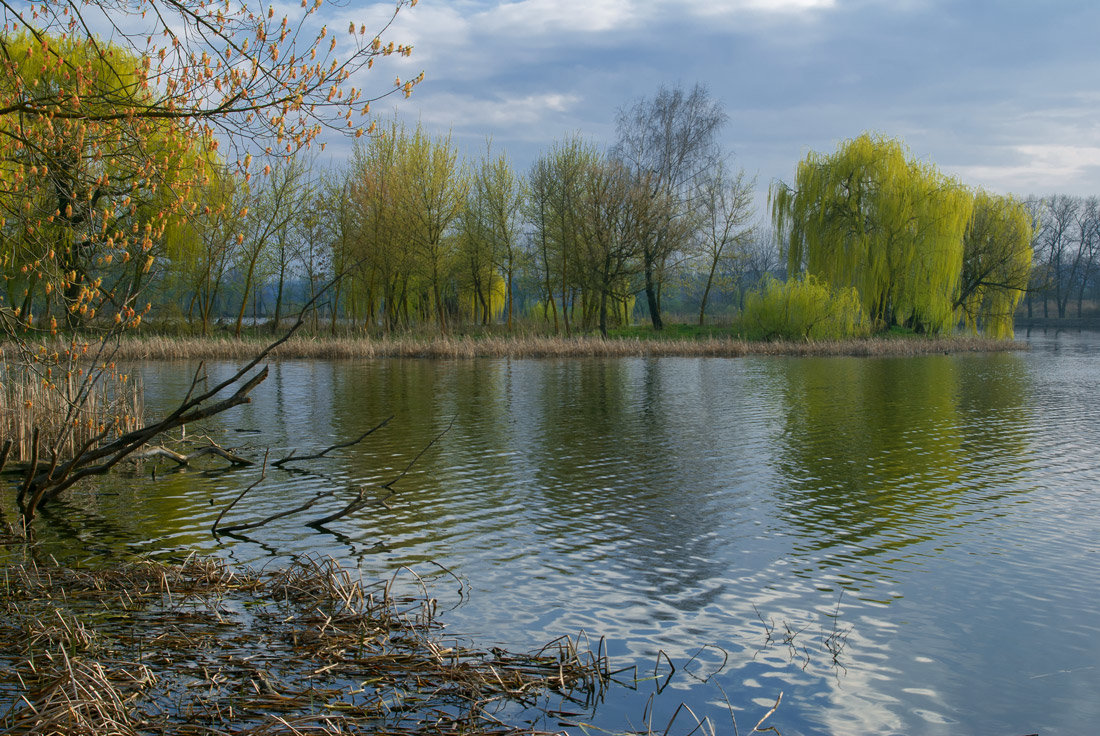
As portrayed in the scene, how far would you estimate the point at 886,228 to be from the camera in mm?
34594

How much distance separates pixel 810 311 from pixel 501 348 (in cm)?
1264

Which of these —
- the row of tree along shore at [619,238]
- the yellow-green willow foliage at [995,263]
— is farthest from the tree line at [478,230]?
the yellow-green willow foliage at [995,263]

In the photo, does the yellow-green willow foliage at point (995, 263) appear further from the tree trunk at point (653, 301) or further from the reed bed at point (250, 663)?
the reed bed at point (250, 663)

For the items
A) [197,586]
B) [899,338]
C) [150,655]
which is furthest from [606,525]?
[899,338]

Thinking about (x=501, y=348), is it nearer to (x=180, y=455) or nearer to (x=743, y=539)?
(x=180, y=455)

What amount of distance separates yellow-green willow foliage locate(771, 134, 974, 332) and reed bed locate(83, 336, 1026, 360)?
2.90 m

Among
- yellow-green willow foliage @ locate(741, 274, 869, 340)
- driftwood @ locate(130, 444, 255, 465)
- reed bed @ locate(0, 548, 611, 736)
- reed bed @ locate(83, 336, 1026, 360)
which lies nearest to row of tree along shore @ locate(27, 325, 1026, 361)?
reed bed @ locate(83, 336, 1026, 360)

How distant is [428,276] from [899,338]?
19.5 m

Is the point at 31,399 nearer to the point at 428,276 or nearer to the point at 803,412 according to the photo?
the point at 803,412

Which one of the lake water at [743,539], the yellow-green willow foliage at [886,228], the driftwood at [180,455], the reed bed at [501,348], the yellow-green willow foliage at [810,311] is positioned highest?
the yellow-green willow foliage at [886,228]

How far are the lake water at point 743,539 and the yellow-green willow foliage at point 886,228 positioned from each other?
21.1 meters

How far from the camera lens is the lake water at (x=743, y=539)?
4.03 m

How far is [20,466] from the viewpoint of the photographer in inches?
339

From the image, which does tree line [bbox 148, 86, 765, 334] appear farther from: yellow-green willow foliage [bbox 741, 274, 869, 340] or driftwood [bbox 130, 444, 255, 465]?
driftwood [bbox 130, 444, 255, 465]
